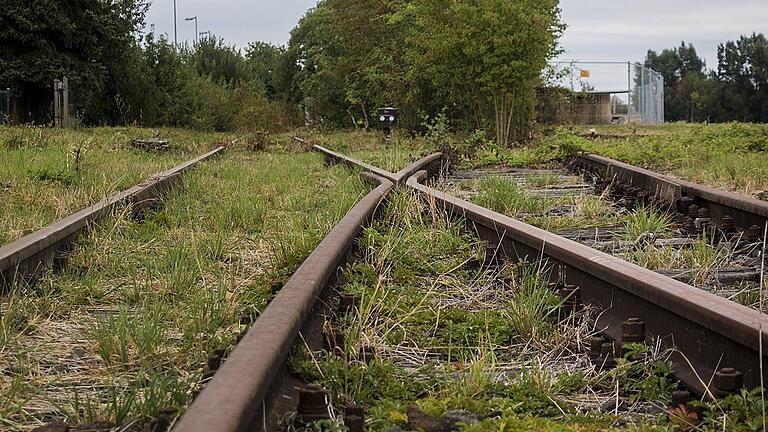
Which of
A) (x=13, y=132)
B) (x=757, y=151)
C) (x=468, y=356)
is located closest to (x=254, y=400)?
(x=468, y=356)

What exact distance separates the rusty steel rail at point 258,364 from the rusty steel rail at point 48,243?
1.25 m

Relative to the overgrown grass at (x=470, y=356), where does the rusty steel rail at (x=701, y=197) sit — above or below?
above

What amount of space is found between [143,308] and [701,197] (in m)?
4.54

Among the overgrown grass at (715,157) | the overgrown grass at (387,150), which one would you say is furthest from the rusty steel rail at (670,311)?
the overgrown grass at (387,150)

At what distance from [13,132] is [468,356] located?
48.0 feet

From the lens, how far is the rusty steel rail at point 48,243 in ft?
13.5

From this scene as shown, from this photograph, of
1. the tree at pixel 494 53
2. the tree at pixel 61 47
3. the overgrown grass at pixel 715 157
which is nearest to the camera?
the overgrown grass at pixel 715 157

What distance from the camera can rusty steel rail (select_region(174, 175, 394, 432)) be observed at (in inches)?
69.6

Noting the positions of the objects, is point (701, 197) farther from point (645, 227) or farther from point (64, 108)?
point (64, 108)

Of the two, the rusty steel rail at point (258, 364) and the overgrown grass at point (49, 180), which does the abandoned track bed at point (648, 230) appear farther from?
the overgrown grass at point (49, 180)

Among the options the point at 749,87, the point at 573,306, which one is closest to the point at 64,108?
the point at 573,306

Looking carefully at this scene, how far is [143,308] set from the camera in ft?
11.8

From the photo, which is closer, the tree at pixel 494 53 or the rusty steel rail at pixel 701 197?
the rusty steel rail at pixel 701 197

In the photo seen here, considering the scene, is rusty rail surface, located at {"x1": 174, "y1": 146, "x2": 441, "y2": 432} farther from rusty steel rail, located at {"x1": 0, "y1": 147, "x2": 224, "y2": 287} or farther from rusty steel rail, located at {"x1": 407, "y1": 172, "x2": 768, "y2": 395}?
rusty steel rail, located at {"x1": 0, "y1": 147, "x2": 224, "y2": 287}
